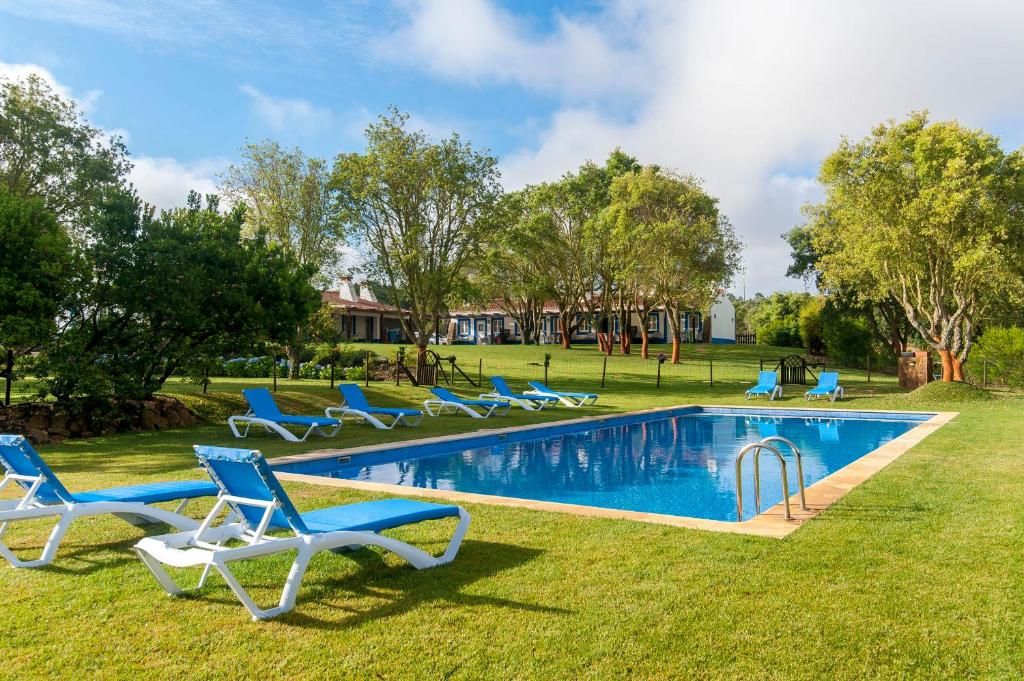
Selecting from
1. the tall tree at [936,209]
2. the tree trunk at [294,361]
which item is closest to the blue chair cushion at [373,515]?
the tall tree at [936,209]

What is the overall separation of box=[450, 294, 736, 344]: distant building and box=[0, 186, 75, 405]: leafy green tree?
3850 cm

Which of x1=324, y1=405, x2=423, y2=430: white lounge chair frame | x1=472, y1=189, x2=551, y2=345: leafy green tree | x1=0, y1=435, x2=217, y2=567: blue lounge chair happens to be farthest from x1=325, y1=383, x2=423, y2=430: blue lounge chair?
x1=472, y1=189, x2=551, y2=345: leafy green tree

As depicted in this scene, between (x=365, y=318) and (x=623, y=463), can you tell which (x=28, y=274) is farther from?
(x=365, y=318)

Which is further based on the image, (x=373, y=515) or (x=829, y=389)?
(x=829, y=389)

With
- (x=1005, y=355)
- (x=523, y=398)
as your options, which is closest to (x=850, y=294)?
(x=1005, y=355)

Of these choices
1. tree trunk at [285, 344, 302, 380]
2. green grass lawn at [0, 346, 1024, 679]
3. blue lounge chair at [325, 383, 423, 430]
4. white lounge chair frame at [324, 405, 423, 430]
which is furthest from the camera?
tree trunk at [285, 344, 302, 380]

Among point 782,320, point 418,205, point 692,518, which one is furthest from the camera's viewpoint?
point 782,320

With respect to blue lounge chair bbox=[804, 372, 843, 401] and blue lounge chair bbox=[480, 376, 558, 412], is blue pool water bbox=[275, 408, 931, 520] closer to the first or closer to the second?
blue lounge chair bbox=[480, 376, 558, 412]

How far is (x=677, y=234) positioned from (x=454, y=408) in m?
17.2

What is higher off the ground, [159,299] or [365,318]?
[365,318]

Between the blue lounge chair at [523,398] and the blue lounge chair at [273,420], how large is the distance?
20.1ft

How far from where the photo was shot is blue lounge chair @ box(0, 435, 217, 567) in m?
4.95

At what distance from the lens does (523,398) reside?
1900cm

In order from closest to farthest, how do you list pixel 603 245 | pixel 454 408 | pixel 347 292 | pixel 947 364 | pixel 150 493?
pixel 150 493
pixel 454 408
pixel 947 364
pixel 603 245
pixel 347 292
